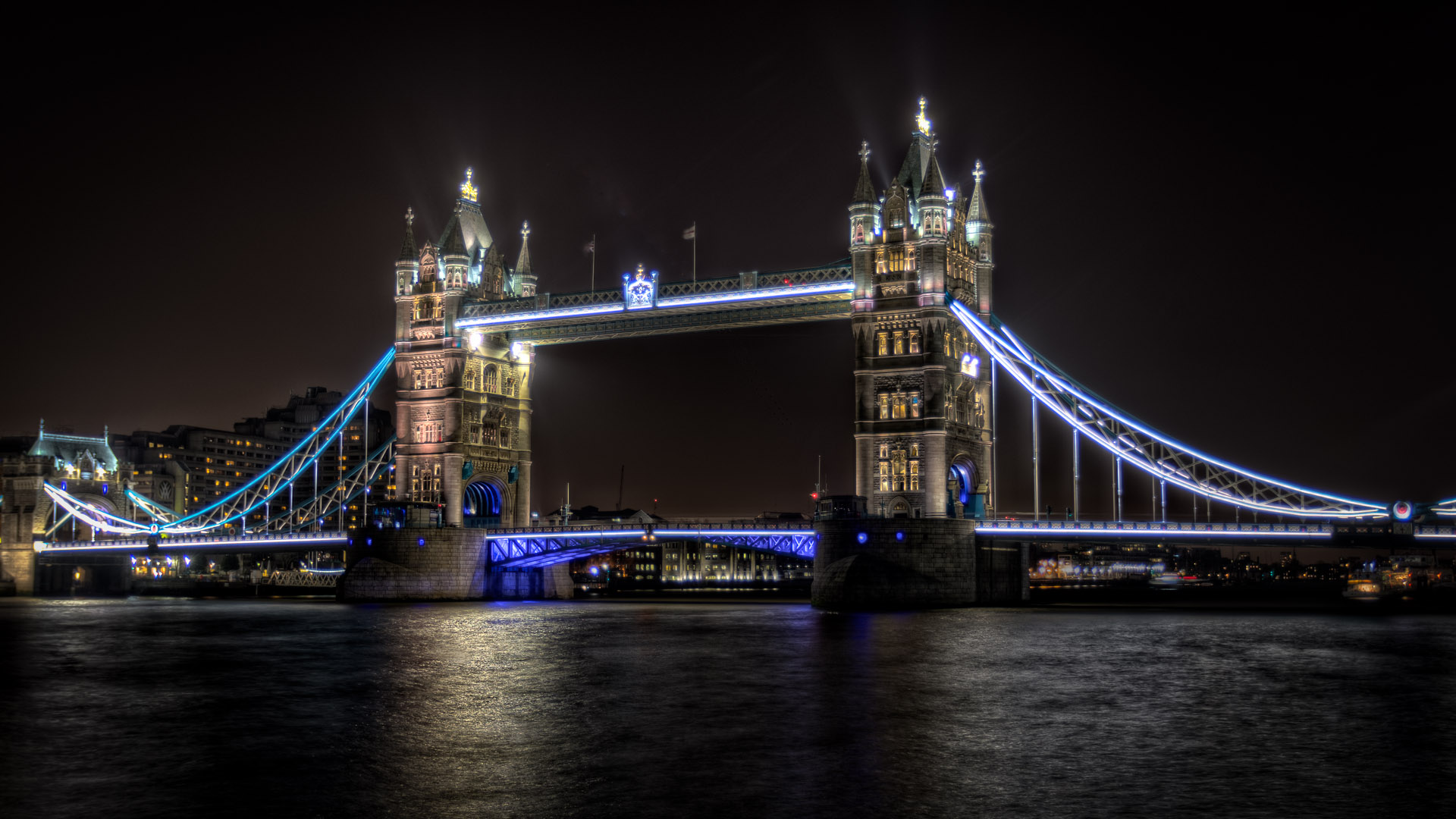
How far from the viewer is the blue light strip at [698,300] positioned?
70125 mm

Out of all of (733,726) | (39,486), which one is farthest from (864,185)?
(39,486)

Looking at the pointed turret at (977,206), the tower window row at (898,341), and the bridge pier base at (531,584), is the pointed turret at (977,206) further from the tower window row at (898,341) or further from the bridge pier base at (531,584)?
the bridge pier base at (531,584)

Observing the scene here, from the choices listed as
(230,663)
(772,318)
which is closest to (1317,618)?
Result: (772,318)

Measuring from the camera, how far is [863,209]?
227 feet

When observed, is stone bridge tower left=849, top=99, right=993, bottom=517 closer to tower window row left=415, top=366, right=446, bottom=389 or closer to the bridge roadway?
the bridge roadway

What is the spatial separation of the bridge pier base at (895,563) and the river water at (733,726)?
13920 mm

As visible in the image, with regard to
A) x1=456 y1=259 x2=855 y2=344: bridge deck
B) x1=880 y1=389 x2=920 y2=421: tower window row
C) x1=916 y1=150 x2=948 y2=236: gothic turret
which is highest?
x1=916 y1=150 x2=948 y2=236: gothic turret

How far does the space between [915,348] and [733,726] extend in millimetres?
45112

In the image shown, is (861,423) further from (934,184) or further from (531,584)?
(531,584)

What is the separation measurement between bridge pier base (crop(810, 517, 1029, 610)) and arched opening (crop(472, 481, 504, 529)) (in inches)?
1203

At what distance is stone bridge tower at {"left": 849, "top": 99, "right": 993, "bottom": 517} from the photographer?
220 feet

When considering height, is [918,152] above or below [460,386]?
above

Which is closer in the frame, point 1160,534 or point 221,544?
point 1160,534

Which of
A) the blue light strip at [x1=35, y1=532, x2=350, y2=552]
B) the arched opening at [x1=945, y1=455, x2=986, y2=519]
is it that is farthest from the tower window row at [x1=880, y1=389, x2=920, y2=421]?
the blue light strip at [x1=35, y1=532, x2=350, y2=552]
